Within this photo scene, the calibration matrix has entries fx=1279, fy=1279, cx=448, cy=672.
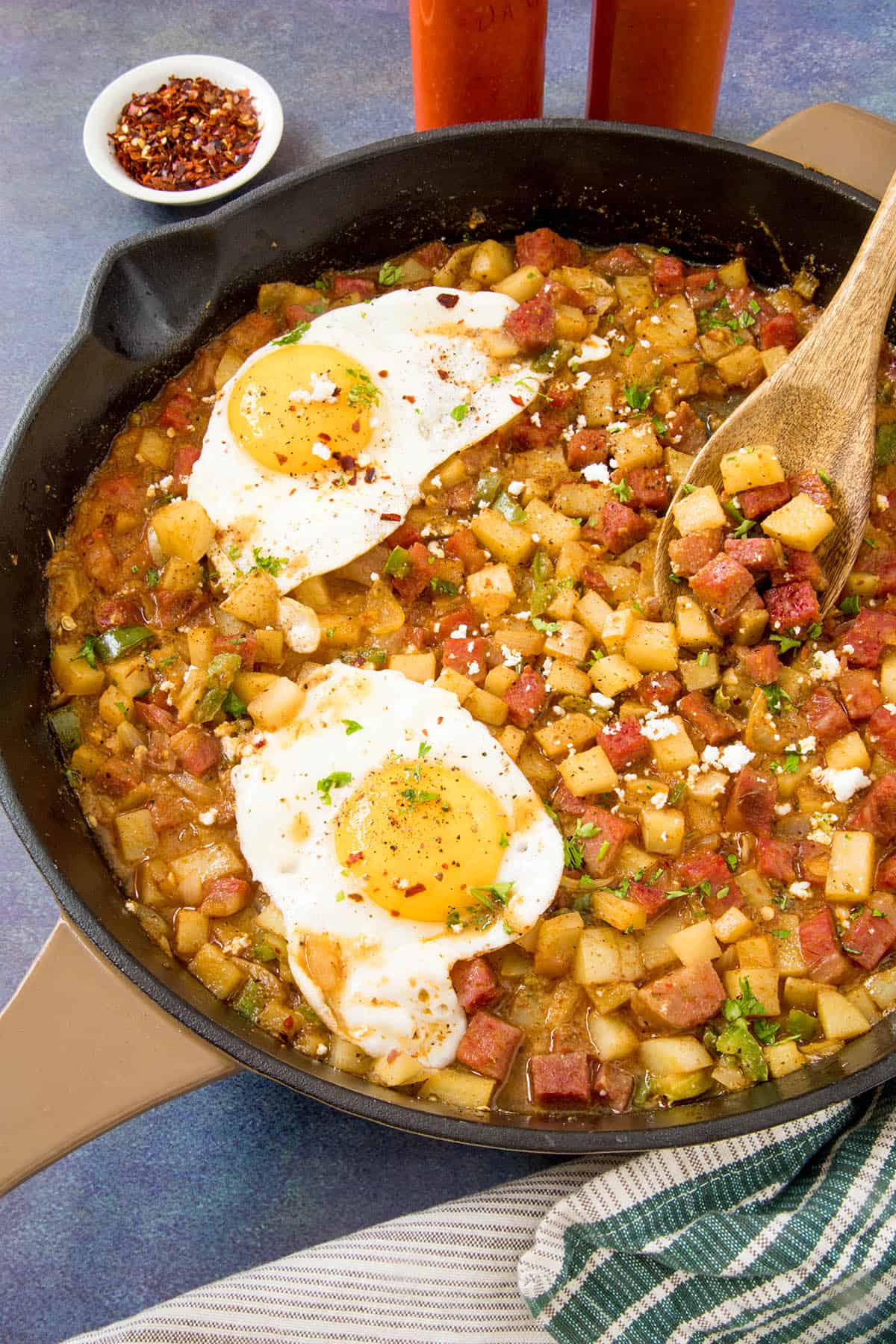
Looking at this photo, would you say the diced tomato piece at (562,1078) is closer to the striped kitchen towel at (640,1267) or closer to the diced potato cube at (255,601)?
the striped kitchen towel at (640,1267)

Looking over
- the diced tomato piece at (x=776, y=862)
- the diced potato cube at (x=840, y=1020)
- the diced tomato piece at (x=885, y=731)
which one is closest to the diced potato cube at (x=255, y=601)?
the diced tomato piece at (x=776, y=862)

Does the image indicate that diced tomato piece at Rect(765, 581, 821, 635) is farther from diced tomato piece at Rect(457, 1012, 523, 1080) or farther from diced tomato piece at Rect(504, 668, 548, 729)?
diced tomato piece at Rect(457, 1012, 523, 1080)

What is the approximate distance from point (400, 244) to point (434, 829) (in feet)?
7.12

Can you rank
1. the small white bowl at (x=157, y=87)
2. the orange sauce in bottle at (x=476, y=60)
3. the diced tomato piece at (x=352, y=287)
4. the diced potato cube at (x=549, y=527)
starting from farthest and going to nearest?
the small white bowl at (x=157, y=87) → the diced tomato piece at (x=352, y=287) → the orange sauce in bottle at (x=476, y=60) → the diced potato cube at (x=549, y=527)

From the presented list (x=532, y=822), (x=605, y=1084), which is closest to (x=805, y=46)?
(x=532, y=822)

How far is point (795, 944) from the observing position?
11.2 ft

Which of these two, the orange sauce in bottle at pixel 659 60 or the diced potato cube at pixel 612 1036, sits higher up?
the orange sauce in bottle at pixel 659 60

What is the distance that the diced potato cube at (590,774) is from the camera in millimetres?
3508

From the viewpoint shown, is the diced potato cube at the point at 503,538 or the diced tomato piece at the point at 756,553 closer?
the diced tomato piece at the point at 756,553

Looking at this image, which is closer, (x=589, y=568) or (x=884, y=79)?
(x=589, y=568)

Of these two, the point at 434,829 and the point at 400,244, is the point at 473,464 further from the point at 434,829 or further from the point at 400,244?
the point at 434,829

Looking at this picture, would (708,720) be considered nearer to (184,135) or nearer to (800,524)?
(800,524)

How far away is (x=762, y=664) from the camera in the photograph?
3607 mm

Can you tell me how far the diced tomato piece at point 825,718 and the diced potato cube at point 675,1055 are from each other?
93 cm
